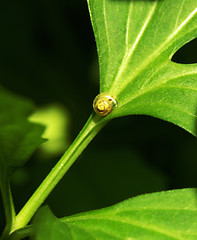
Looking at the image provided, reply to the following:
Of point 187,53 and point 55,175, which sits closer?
point 55,175

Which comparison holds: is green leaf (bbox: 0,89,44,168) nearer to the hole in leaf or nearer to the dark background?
the dark background

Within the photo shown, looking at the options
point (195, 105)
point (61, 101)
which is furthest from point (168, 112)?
point (61, 101)

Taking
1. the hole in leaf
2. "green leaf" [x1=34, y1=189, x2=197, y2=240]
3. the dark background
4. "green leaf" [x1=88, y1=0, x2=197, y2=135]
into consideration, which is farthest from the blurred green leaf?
"green leaf" [x1=34, y1=189, x2=197, y2=240]

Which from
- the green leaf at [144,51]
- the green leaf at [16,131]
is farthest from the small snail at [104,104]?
the green leaf at [16,131]

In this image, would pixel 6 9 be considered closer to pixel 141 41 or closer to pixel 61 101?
pixel 61 101

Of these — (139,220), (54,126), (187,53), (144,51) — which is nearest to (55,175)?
(139,220)

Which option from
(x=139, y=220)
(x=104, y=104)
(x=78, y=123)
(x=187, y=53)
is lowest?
(x=78, y=123)

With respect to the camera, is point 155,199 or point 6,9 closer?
point 155,199

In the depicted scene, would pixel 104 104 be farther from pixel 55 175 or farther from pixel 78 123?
pixel 78 123
